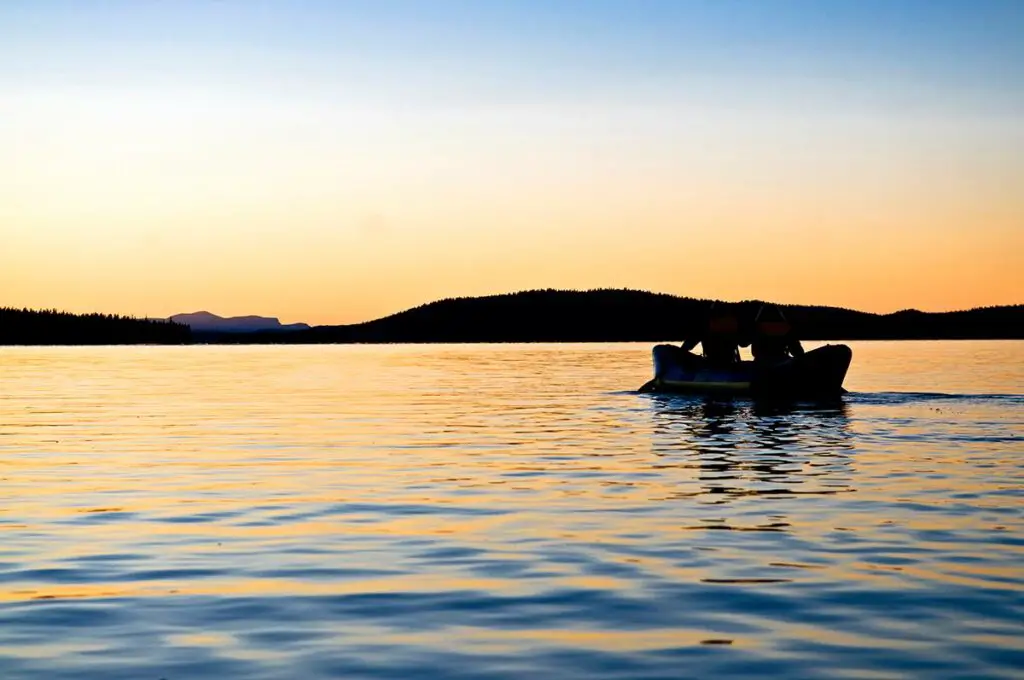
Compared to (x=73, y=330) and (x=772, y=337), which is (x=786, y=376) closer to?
(x=772, y=337)

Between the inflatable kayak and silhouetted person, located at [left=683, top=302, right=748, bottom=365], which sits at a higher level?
silhouetted person, located at [left=683, top=302, right=748, bottom=365]

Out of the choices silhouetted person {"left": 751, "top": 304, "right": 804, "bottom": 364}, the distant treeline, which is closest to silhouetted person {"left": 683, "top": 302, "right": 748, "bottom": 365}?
silhouetted person {"left": 751, "top": 304, "right": 804, "bottom": 364}

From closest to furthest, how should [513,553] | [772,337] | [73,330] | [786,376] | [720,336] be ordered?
[513,553] < [786,376] < [772,337] < [720,336] < [73,330]

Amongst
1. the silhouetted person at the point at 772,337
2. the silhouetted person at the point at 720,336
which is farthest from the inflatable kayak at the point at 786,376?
the silhouetted person at the point at 720,336

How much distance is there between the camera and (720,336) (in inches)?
1678

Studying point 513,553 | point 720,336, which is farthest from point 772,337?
point 513,553

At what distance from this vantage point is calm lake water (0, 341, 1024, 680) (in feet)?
30.2

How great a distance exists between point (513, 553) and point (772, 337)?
28888 millimetres

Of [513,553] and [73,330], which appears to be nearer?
[513,553]

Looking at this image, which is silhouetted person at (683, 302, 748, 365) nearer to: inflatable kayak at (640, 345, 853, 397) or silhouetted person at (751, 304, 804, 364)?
inflatable kayak at (640, 345, 853, 397)

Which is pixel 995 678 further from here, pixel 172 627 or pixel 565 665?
pixel 172 627

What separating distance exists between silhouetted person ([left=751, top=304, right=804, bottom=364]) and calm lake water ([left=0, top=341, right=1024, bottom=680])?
436 inches

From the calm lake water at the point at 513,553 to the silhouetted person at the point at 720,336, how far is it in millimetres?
12270

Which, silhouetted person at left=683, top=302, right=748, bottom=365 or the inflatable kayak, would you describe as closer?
the inflatable kayak
